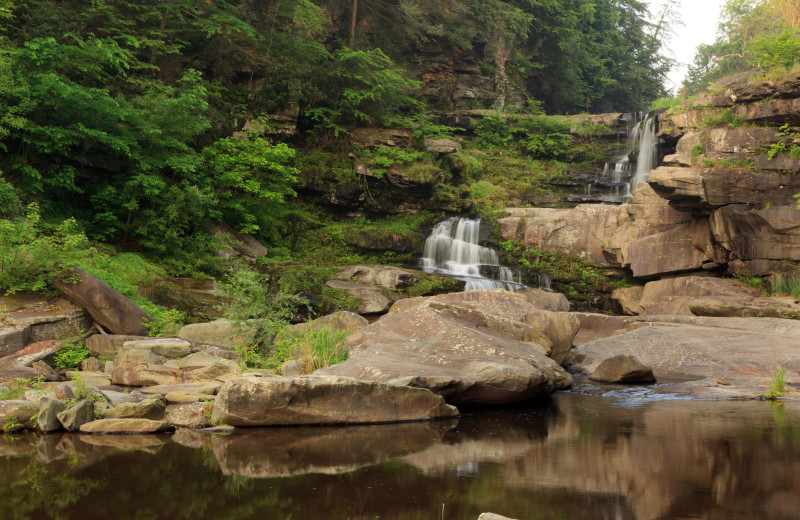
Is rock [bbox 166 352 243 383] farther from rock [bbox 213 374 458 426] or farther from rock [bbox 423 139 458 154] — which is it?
rock [bbox 423 139 458 154]

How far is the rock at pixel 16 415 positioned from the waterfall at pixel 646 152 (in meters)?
23.9

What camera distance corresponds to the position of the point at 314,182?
24844 millimetres

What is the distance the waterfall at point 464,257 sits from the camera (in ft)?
68.1

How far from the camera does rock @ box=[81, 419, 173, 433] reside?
6.66m

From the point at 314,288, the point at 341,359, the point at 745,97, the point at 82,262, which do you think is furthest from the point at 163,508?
the point at 745,97

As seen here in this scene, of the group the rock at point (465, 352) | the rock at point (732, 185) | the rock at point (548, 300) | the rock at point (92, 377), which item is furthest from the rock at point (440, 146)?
the rock at point (92, 377)

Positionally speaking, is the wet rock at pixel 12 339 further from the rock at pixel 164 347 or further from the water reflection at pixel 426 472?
the water reflection at pixel 426 472

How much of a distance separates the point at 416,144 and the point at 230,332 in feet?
56.6

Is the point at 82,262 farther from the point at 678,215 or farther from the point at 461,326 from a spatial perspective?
the point at 678,215

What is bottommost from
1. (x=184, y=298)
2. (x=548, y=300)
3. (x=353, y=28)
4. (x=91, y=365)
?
(x=91, y=365)

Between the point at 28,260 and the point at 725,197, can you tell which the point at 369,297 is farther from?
the point at 725,197

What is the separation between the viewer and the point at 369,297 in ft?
58.5

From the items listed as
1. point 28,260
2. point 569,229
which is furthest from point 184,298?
point 569,229

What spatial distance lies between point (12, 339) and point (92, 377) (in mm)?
1714
